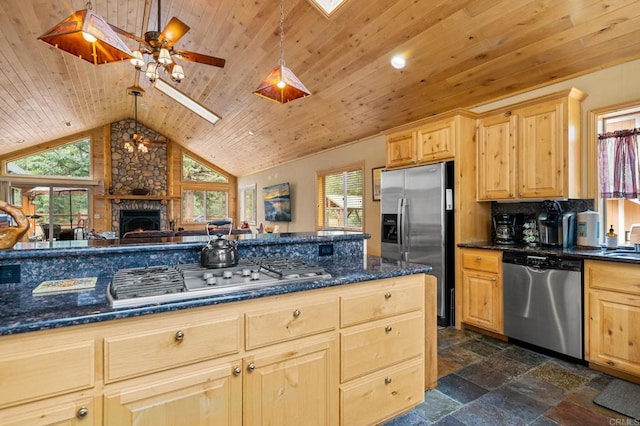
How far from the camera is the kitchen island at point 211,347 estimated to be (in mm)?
1087

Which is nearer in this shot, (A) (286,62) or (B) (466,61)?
(B) (466,61)

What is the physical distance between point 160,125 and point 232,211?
3.34 m

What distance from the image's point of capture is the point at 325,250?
237cm

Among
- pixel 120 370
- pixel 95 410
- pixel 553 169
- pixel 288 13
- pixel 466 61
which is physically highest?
pixel 288 13

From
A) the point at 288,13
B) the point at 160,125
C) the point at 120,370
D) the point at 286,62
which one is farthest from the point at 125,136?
the point at 120,370

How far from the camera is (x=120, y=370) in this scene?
3.86 feet

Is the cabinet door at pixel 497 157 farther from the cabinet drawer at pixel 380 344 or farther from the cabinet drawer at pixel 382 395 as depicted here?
the cabinet drawer at pixel 382 395

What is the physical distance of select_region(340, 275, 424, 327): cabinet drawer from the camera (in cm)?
172

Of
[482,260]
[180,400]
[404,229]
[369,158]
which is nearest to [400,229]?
[404,229]

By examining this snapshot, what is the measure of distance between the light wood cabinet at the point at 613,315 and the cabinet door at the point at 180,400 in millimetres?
2716

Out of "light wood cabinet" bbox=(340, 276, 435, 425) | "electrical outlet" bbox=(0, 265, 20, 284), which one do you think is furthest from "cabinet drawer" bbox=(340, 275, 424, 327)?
"electrical outlet" bbox=(0, 265, 20, 284)

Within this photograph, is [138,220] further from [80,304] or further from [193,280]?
[80,304]

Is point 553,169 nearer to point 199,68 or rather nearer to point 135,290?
point 135,290

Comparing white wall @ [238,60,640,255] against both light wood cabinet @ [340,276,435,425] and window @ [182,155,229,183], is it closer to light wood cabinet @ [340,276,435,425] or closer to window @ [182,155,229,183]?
window @ [182,155,229,183]
